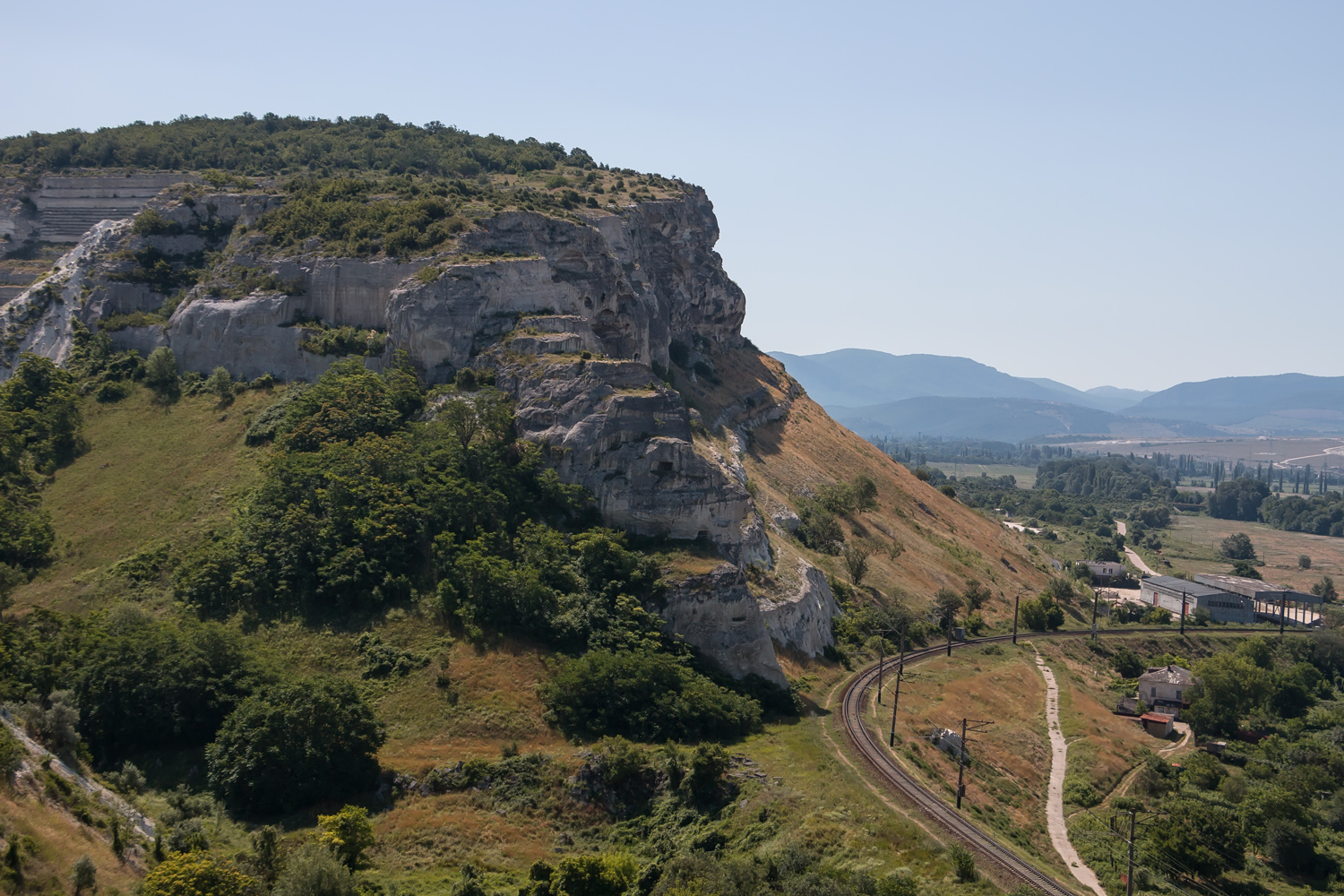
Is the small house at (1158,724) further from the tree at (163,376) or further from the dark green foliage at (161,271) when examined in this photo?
the dark green foliage at (161,271)

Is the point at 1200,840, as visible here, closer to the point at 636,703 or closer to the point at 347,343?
the point at 636,703

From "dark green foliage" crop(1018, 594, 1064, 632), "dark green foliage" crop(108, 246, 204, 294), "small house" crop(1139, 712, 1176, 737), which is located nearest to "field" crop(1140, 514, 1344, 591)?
"dark green foliage" crop(1018, 594, 1064, 632)

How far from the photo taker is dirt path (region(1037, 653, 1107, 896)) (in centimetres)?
4209

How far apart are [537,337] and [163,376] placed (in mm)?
30607

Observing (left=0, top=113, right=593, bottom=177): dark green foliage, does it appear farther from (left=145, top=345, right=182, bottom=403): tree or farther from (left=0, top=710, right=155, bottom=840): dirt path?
(left=0, top=710, right=155, bottom=840): dirt path

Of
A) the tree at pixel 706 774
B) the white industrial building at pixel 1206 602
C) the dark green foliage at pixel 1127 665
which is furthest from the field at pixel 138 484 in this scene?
the white industrial building at pixel 1206 602

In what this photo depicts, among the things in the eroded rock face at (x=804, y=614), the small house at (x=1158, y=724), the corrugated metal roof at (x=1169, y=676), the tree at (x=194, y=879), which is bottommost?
the small house at (x=1158, y=724)

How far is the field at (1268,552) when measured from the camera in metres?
144

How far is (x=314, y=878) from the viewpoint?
32781 millimetres

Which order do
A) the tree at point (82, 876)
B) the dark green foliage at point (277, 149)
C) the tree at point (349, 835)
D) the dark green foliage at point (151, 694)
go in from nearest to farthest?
the tree at point (82, 876) < the tree at point (349, 835) < the dark green foliage at point (151, 694) < the dark green foliage at point (277, 149)

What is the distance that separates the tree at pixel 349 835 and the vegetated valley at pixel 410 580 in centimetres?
21

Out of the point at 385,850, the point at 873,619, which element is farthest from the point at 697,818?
the point at 873,619

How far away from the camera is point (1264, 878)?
156 ft

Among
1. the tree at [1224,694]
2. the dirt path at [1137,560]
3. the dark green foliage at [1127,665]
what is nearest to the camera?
the tree at [1224,694]
